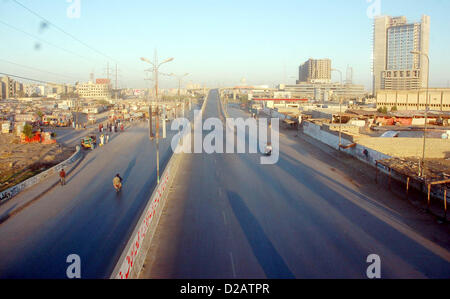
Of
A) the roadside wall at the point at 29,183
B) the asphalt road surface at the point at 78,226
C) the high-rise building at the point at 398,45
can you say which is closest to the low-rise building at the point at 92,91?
the high-rise building at the point at 398,45

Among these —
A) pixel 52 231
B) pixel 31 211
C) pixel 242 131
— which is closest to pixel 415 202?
pixel 52 231

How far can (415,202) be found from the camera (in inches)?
510

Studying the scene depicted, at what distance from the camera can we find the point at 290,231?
10102 millimetres

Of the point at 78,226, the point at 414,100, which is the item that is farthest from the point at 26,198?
the point at 414,100

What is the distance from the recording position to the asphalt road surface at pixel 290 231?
777cm

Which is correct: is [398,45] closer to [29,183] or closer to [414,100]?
[414,100]

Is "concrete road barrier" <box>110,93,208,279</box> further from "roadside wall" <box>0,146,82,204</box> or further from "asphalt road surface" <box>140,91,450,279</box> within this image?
"roadside wall" <box>0,146,82,204</box>

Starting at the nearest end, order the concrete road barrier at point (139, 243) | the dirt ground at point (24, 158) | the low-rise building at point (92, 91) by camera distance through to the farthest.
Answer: the concrete road barrier at point (139, 243) < the dirt ground at point (24, 158) < the low-rise building at point (92, 91)

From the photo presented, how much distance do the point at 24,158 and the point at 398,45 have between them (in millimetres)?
169756

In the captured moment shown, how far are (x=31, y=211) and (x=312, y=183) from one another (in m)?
11.3

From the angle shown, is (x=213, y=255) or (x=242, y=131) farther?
(x=242, y=131)

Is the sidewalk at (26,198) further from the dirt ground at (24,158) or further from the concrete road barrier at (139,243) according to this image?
the concrete road barrier at (139,243)

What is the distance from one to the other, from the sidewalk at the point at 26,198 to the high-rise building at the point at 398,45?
473 feet

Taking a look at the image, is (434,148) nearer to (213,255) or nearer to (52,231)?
(213,255)
